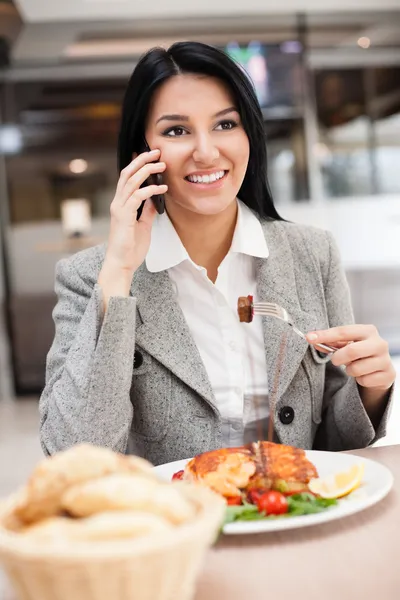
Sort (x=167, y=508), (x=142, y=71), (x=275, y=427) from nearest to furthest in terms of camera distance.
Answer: (x=167, y=508), (x=275, y=427), (x=142, y=71)

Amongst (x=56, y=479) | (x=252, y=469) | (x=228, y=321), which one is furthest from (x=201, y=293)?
(x=56, y=479)

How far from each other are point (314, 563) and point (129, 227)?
83 centimetres

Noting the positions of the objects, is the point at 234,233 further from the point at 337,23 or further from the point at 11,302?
the point at 337,23

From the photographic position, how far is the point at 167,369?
4.90ft

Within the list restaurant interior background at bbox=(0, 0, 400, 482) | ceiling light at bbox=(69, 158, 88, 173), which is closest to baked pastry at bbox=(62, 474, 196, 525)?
restaurant interior background at bbox=(0, 0, 400, 482)

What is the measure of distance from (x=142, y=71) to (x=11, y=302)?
5538 millimetres

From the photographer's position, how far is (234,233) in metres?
1.69

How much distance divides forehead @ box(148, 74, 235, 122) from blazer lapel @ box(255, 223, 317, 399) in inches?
12.7

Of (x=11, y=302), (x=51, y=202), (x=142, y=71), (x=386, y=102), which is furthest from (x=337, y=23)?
(x=142, y=71)

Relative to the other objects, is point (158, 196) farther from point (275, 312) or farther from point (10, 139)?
point (10, 139)

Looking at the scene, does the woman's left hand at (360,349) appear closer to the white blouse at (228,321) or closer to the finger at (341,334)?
the finger at (341,334)

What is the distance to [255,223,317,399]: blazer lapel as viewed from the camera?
1.51 m

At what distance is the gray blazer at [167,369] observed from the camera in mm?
1302

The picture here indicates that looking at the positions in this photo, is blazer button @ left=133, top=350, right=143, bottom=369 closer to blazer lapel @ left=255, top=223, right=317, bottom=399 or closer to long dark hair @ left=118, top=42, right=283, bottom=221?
blazer lapel @ left=255, top=223, right=317, bottom=399
